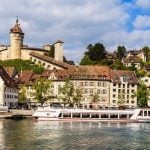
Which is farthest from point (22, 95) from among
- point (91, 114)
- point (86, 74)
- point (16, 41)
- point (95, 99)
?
point (16, 41)

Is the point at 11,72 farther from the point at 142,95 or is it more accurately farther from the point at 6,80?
the point at 142,95

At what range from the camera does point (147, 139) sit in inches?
2482

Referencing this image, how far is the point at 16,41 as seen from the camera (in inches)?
6491

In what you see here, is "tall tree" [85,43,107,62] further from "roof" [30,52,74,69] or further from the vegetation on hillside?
the vegetation on hillside

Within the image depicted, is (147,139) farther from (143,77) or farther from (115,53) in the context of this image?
(115,53)

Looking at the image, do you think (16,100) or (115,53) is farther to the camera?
(115,53)

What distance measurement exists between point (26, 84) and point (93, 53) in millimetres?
34680

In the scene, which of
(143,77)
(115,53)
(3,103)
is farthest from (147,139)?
(115,53)

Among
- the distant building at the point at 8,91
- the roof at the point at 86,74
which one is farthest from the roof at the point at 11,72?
the roof at the point at 86,74

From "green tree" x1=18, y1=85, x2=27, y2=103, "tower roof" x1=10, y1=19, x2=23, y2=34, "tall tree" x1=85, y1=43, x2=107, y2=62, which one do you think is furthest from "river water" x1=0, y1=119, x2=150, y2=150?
"tower roof" x1=10, y1=19, x2=23, y2=34

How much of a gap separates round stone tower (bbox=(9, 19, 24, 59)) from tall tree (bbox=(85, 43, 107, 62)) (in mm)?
20184

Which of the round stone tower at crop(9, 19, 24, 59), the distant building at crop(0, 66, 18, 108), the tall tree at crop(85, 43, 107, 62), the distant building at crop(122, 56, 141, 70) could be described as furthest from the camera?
the distant building at crop(122, 56, 141, 70)

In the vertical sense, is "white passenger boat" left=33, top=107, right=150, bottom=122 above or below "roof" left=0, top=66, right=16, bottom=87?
below

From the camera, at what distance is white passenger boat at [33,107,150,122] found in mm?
97688
